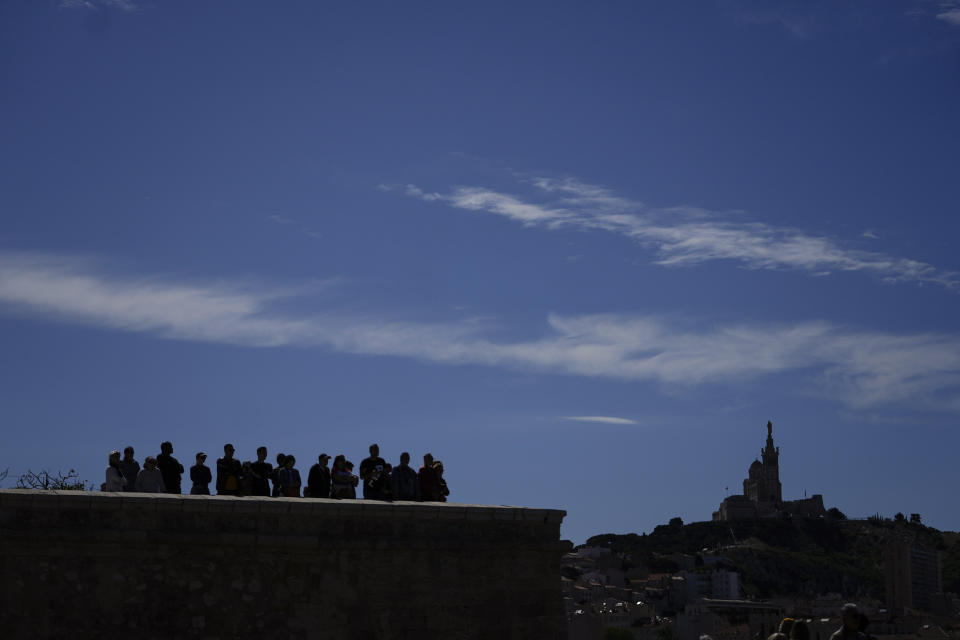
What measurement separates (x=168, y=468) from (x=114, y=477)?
75cm

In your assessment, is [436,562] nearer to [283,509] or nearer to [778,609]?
[283,509]

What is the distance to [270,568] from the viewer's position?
14.2m

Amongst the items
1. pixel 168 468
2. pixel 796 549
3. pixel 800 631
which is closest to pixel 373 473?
pixel 168 468

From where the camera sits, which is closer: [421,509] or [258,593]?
[258,593]

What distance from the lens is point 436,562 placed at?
15039 millimetres

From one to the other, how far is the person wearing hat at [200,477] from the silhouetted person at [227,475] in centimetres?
13

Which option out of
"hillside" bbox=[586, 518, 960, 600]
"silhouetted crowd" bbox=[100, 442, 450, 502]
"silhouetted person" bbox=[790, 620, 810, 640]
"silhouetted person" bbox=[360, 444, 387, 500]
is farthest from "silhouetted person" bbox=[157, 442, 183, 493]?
"hillside" bbox=[586, 518, 960, 600]

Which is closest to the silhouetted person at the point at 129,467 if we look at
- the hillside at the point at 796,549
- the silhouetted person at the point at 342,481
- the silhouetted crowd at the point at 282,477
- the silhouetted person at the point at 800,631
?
the silhouetted crowd at the point at 282,477

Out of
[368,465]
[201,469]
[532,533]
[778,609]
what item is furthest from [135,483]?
[778,609]

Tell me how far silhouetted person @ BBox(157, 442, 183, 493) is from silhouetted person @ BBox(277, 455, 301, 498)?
1251mm

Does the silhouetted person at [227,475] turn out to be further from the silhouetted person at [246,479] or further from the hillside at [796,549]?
the hillside at [796,549]

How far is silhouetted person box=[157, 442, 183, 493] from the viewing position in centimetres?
1499

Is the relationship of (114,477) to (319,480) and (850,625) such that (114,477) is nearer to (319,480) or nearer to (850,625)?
(319,480)

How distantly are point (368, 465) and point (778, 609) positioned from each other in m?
99.9
